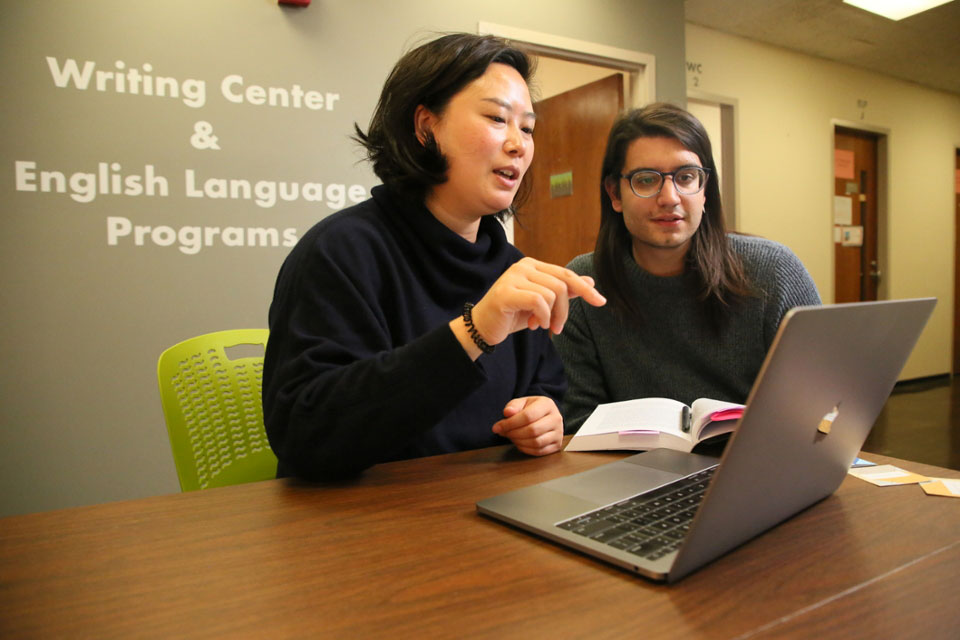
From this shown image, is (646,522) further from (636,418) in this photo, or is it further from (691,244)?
(691,244)

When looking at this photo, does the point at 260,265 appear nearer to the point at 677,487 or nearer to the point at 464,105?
the point at 464,105

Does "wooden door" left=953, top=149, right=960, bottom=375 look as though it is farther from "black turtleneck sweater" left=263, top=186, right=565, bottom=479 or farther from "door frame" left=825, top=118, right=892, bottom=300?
"black turtleneck sweater" left=263, top=186, right=565, bottom=479

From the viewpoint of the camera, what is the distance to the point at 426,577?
1.89 feet

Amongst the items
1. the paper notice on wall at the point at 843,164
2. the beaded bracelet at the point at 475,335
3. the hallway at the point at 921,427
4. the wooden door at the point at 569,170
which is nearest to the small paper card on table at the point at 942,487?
the beaded bracelet at the point at 475,335

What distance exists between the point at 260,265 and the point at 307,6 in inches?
43.5

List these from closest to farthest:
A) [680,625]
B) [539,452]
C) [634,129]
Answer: [680,625] < [539,452] < [634,129]

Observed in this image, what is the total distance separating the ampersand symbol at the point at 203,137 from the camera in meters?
2.45

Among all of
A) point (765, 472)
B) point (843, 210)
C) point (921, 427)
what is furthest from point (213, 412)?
point (843, 210)

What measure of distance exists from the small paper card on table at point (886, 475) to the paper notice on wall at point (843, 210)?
Result: 5472 millimetres

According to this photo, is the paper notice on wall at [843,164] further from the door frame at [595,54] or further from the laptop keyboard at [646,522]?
the laptop keyboard at [646,522]

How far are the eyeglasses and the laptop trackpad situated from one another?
2.99ft

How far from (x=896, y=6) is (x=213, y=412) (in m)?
5.16

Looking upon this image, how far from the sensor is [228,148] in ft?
8.26

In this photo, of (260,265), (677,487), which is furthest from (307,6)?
(677,487)
